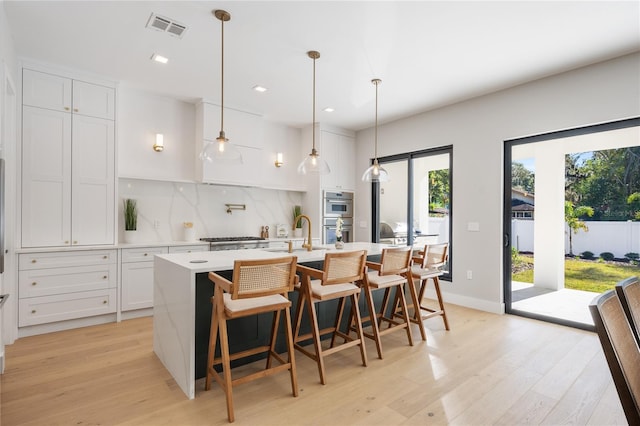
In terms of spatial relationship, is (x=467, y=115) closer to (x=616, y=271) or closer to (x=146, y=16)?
(x=616, y=271)

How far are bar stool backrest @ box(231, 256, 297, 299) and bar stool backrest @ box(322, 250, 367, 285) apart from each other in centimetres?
36

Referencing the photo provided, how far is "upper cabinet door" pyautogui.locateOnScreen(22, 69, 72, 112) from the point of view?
11.4ft

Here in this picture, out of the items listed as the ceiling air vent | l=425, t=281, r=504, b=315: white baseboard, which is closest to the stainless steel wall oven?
l=425, t=281, r=504, b=315: white baseboard

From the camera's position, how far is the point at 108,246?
3.84 m

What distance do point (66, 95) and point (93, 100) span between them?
0.82 ft

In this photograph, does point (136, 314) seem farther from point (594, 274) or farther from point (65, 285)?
point (594, 274)

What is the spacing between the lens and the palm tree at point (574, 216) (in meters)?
3.86

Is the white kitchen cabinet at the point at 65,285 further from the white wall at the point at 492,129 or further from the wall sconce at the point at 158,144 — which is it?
the white wall at the point at 492,129

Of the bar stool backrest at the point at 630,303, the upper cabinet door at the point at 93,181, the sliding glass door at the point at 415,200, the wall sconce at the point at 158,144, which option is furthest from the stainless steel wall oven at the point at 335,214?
the bar stool backrest at the point at 630,303

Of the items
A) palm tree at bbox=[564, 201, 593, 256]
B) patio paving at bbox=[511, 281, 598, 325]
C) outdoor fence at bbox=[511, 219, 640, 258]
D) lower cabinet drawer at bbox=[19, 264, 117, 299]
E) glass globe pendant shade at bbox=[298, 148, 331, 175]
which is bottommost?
patio paving at bbox=[511, 281, 598, 325]

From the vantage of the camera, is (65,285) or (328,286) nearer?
(328,286)

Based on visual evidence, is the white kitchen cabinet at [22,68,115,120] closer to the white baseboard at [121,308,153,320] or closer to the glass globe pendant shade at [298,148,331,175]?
the white baseboard at [121,308,153,320]

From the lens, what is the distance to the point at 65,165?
367 centimetres

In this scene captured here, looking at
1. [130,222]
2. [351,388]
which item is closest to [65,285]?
[130,222]
